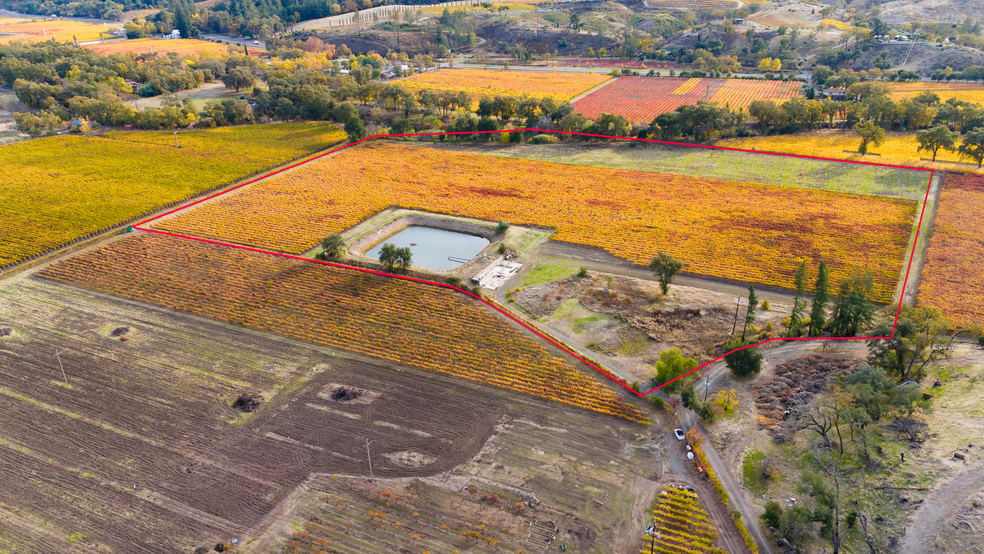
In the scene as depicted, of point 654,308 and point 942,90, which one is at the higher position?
point 942,90

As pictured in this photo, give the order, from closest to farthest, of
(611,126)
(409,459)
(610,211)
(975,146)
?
(409,459) < (610,211) < (975,146) < (611,126)

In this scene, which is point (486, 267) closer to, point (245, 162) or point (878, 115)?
point (245, 162)

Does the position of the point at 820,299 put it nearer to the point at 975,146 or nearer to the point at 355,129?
the point at 975,146

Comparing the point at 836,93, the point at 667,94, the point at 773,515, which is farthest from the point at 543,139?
the point at 773,515

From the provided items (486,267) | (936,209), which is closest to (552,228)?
(486,267)

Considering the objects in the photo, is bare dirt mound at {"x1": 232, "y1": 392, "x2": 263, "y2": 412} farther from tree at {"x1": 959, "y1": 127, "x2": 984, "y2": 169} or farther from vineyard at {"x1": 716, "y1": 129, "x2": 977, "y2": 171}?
tree at {"x1": 959, "y1": 127, "x2": 984, "y2": 169}

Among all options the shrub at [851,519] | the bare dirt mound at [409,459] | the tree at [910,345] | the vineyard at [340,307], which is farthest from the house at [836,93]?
the bare dirt mound at [409,459]
